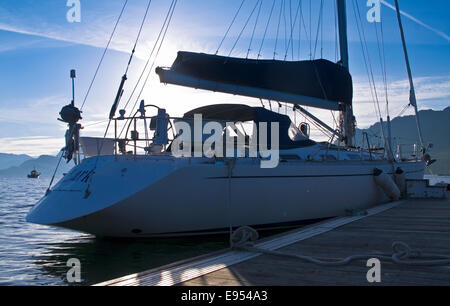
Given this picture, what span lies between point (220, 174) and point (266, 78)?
4339 mm

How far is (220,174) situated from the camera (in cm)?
778

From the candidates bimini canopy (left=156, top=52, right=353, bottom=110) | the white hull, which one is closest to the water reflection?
the white hull

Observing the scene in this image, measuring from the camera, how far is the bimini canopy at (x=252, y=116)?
9.77 metres

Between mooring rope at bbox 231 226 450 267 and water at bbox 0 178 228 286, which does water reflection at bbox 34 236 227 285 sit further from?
mooring rope at bbox 231 226 450 267

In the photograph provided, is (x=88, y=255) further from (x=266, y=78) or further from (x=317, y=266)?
(x=266, y=78)

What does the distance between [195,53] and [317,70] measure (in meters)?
3.98

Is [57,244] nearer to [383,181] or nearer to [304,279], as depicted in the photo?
[304,279]

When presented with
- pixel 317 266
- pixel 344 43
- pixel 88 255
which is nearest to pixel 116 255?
pixel 88 255

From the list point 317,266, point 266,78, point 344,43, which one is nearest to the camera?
point 317,266

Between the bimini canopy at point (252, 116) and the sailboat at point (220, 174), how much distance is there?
26 millimetres

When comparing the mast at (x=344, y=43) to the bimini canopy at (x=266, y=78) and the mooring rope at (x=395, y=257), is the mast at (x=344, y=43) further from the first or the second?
the mooring rope at (x=395, y=257)

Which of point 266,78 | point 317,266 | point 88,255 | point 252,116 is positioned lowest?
point 88,255

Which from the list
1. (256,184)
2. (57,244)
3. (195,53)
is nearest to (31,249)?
(57,244)

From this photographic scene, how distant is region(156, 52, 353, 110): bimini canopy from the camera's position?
1019cm
